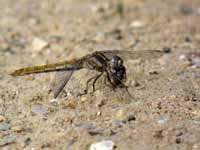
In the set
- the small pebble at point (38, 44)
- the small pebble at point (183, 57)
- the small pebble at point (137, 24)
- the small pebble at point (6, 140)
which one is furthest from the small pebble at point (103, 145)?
the small pebble at point (137, 24)

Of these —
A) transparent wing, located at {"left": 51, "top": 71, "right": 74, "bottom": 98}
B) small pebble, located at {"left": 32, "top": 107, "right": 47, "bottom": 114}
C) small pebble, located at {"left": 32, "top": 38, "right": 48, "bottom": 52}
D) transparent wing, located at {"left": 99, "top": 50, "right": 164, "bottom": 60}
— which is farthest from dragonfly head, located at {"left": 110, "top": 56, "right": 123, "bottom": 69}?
small pebble, located at {"left": 32, "top": 38, "right": 48, "bottom": 52}

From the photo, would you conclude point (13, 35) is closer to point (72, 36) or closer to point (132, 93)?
point (72, 36)

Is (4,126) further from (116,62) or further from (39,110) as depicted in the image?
(116,62)

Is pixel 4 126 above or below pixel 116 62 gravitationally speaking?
below

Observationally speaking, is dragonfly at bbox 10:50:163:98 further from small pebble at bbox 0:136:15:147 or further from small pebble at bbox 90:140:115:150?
small pebble at bbox 90:140:115:150

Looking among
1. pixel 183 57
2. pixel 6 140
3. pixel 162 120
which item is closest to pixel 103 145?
pixel 162 120

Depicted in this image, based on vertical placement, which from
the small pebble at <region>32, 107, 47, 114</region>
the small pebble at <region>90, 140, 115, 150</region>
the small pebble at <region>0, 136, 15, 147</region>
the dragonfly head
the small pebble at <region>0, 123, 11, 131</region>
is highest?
the dragonfly head
